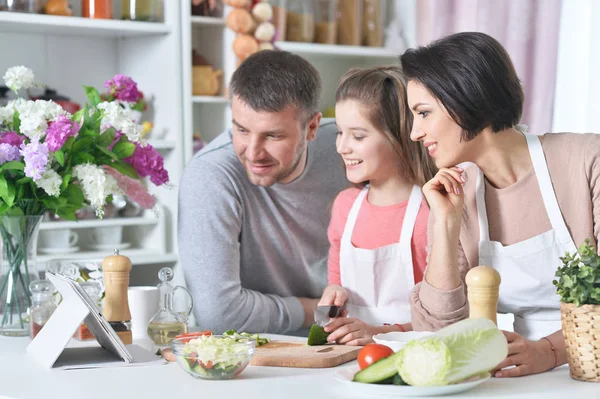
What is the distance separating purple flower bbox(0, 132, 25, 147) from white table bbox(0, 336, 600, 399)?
1.71ft

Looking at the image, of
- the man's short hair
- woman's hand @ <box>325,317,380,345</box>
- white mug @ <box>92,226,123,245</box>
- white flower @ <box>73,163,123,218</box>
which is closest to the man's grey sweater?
the man's short hair

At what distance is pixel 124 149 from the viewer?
202 cm

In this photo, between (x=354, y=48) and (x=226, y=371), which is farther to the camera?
(x=354, y=48)

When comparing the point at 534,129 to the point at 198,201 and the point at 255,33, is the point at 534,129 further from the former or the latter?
the point at 198,201

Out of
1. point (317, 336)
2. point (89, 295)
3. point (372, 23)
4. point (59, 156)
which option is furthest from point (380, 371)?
point (372, 23)

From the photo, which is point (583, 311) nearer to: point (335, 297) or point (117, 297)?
point (335, 297)

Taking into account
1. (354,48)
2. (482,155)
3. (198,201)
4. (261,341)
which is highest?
(354,48)

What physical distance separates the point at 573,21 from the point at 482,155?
68.7 inches

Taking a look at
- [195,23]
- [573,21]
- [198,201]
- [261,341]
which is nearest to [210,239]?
[198,201]

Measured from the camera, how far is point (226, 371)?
1.47 m

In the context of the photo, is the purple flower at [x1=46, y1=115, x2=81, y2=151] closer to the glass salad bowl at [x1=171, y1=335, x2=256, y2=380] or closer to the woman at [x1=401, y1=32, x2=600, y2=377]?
the glass salad bowl at [x1=171, y1=335, x2=256, y2=380]

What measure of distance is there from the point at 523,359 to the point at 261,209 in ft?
3.35

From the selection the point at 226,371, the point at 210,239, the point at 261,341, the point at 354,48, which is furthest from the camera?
the point at 354,48

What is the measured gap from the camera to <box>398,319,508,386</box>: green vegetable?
131 centimetres
